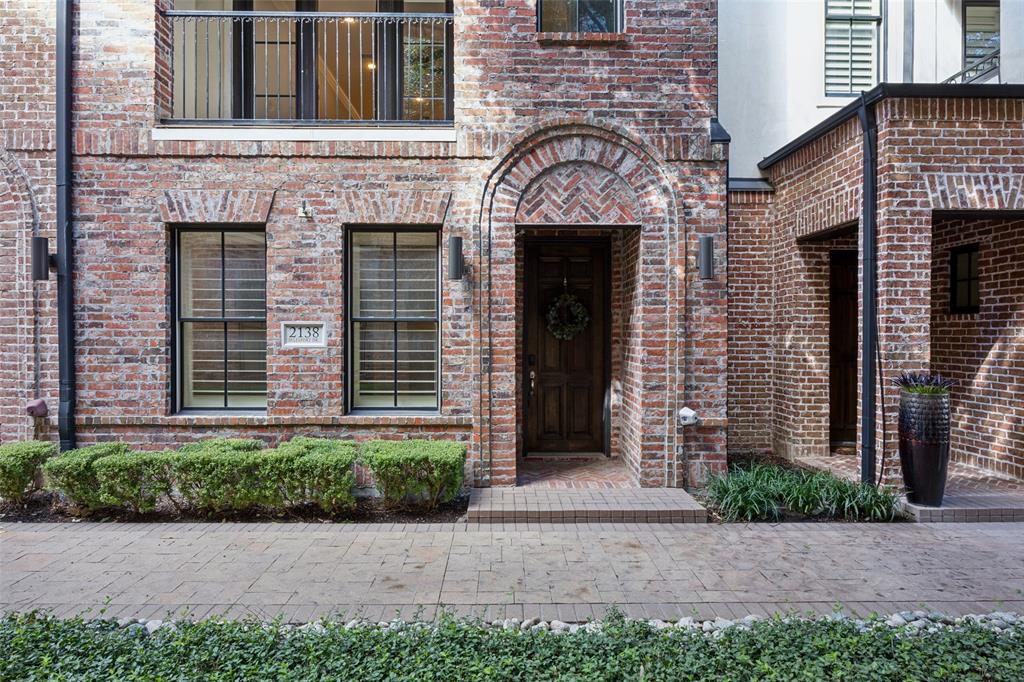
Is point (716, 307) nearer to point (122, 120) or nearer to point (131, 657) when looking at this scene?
point (131, 657)

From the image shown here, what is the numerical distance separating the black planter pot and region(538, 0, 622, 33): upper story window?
4659 mm

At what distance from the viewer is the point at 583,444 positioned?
753 centimetres

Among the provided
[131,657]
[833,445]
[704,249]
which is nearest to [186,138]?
[131,657]

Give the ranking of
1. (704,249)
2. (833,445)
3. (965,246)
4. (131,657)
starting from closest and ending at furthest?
(131,657)
(704,249)
(965,246)
(833,445)

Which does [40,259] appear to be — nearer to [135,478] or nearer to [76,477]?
[76,477]

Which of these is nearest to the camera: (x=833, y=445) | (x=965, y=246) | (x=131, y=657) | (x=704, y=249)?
(x=131, y=657)

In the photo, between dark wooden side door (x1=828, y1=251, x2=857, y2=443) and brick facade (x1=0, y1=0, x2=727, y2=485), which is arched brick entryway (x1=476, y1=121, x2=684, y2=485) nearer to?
brick facade (x1=0, y1=0, x2=727, y2=485)

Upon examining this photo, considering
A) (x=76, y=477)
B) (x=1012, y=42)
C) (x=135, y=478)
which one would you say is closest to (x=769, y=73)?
(x=1012, y=42)

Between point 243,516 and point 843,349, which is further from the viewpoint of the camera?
point 843,349

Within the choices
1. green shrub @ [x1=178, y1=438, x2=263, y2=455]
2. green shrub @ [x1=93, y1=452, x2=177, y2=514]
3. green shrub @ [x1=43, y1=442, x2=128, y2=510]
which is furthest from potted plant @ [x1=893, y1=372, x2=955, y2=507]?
green shrub @ [x1=43, y1=442, x2=128, y2=510]

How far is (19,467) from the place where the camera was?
5.40 metres

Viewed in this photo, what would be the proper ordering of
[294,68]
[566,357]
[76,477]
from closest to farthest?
[76,477] < [294,68] < [566,357]

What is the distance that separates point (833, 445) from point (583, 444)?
3.34m

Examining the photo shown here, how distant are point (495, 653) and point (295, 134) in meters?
5.18
